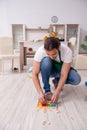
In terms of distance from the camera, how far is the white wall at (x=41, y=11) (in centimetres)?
484

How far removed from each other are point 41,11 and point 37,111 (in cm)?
385

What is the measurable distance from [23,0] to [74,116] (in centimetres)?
414

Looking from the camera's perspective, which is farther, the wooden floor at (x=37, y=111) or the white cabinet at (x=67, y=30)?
the white cabinet at (x=67, y=30)

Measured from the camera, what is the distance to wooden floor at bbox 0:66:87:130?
4.32ft

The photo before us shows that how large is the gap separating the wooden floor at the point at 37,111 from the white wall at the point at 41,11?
9.98ft

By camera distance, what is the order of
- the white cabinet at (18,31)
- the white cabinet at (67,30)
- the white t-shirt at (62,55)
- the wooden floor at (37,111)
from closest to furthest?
1. the wooden floor at (37,111)
2. the white t-shirt at (62,55)
3. the white cabinet at (67,30)
4. the white cabinet at (18,31)

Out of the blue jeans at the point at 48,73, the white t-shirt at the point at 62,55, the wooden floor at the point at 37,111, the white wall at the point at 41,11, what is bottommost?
the wooden floor at the point at 37,111

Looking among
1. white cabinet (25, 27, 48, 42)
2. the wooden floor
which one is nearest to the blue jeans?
the wooden floor

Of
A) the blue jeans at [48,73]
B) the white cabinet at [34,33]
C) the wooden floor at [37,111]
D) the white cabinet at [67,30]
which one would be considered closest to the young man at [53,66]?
the blue jeans at [48,73]

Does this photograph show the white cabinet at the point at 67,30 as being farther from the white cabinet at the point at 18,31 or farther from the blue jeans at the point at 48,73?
the blue jeans at the point at 48,73

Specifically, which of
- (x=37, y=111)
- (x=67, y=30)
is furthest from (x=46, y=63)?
(x=67, y=30)

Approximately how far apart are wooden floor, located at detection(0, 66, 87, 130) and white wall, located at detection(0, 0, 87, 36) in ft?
9.98

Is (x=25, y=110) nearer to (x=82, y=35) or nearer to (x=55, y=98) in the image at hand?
(x=55, y=98)

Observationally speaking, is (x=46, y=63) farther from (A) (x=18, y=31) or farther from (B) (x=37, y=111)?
(A) (x=18, y=31)
